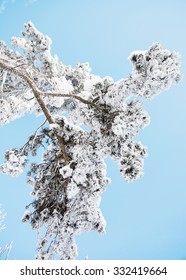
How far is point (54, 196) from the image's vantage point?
695 centimetres

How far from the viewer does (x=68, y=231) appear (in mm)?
6797

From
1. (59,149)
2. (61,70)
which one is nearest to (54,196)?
(59,149)

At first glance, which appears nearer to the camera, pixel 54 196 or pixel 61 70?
pixel 54 196

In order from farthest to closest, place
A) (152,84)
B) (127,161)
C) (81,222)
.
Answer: (81,222), (127,161), (152,84)

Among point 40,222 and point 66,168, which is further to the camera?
point 40,222

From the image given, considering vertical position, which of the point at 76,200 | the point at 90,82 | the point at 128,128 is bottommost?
the point at 76,200

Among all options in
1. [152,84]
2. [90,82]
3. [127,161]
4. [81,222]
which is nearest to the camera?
[152,84]

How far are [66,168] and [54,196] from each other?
116 centimetres

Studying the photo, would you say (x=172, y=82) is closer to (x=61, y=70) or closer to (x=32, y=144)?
(x=32, y=144)

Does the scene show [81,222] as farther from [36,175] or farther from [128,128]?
[128,128]

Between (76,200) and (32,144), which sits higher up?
(32,144)

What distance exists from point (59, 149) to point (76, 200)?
122cm

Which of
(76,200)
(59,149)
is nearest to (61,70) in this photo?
(59,149)

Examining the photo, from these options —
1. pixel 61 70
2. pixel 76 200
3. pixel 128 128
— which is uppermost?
pixel 61 70
